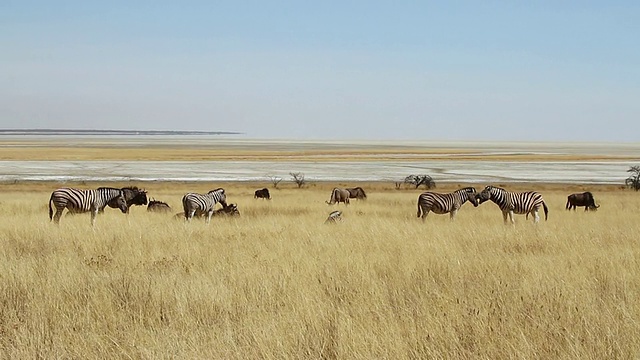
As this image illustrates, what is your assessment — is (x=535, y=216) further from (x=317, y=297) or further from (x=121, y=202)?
(x=317, y=297)

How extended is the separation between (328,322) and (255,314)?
820 mm

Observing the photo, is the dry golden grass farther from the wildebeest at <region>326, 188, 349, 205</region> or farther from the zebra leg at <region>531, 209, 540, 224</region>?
the wildebeest at <region>326, 188, 349, 205</region>

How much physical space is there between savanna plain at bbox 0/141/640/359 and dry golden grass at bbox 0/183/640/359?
21 millimetres

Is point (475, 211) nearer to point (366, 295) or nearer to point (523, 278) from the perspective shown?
point (523, 278)

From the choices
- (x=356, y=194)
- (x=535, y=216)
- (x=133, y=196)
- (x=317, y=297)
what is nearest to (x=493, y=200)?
(x=535, y=216)

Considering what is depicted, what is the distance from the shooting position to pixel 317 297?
6918 mm

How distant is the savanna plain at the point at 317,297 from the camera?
5.30 metres

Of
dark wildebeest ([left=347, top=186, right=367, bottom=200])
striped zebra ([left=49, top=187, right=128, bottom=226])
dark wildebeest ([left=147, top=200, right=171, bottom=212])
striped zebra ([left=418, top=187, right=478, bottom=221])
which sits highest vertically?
striped zebra ([left=49, top=187, right=128, bottom=226])

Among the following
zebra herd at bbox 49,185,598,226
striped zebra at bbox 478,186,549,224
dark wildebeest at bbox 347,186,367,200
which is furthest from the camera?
dark wildebeest at bbox 347,186,367,200

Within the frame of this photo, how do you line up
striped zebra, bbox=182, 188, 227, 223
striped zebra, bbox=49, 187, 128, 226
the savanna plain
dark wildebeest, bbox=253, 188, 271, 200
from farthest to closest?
dark wildebeest, bbox=253, 188, 271, 200 < striped zebra, bbox=182, 188, 227, 223 < striped zebra, bbox=49, 187, 128, 226 < the savanna plain

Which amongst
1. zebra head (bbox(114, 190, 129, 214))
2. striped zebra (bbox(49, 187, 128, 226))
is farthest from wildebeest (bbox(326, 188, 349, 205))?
striped zebra (bbox(49, 187, 128, 226))

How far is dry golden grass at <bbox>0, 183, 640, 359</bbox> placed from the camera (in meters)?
5.31

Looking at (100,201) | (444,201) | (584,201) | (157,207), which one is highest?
(100,201)

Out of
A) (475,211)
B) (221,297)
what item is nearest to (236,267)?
(221,297)
